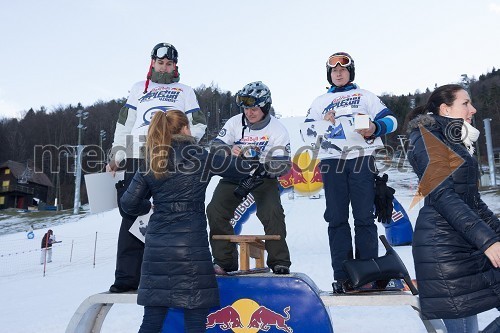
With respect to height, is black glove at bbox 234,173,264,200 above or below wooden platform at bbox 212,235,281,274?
above

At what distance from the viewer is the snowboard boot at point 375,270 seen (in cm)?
312

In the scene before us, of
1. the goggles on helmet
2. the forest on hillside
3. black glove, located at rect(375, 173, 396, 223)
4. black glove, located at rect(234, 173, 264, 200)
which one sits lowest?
black glove, located at rect(375, 173, 396, 223)

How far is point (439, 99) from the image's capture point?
10.0 feet

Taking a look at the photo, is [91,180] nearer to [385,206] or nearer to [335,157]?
[335,157]

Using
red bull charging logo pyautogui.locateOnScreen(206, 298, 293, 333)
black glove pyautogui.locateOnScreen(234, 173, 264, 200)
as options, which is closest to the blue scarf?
black glove pyautogui.locateOnScreen(234, 173, 264, 200)

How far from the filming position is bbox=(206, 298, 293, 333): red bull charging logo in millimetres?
3268

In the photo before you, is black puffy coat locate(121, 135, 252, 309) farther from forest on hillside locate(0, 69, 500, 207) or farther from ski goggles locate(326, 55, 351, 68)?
forest on hillside locate(0, 69, 500, 207)

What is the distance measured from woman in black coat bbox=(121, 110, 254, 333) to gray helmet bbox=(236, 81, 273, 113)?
1005mm

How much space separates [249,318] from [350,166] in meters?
1.55

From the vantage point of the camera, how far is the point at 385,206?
12.2 feet

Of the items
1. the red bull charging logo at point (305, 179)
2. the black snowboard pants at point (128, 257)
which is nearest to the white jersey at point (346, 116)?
the black snowboard pants at point (128, 257)

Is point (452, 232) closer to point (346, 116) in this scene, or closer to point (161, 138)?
point (346, 116)

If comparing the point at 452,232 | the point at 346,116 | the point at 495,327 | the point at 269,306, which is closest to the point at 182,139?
the point at 269,306

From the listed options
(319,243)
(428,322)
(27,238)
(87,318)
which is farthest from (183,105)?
(27,238)
